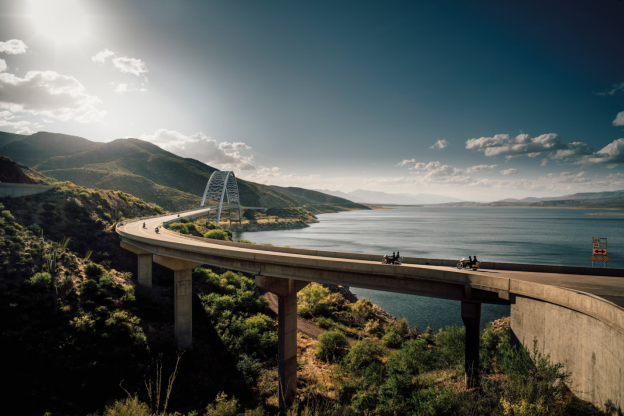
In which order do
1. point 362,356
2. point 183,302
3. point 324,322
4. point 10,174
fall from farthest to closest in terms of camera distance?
point 10,174 → point 324,322 → point 183,302 → point 362,356

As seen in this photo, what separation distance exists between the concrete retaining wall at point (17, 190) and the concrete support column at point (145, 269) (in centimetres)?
2283

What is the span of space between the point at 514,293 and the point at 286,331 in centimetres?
1123

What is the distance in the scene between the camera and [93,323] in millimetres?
20562

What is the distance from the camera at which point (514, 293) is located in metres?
11.6

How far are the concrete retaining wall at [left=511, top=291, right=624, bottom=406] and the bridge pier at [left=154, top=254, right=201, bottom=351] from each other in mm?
20597

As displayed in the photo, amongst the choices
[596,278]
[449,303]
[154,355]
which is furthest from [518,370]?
[449,303]

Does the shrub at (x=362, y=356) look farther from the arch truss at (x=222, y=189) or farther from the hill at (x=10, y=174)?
the arch truss at (x=222, y=189)

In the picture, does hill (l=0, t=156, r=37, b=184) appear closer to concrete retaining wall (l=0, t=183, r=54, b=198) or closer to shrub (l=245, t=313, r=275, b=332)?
concrete retaining wall (l=0, t=183, r=54, b=198)

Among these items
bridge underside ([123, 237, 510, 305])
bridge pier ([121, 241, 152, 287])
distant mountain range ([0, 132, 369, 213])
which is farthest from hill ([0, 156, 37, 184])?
distant mountain range ([0, 132, 369, 213])

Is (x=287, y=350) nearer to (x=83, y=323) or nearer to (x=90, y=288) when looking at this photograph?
(x=83, y=323)

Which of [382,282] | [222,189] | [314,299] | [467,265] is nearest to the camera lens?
[382,282]

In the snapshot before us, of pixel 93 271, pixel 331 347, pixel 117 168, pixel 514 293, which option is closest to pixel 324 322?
pixel 331 347

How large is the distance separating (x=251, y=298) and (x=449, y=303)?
86.9ft

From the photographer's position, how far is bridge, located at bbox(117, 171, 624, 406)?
8812mm
